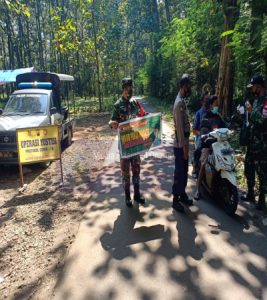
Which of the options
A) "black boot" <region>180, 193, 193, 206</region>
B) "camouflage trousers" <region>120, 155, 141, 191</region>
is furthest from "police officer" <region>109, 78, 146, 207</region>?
"black boot" <region>180, 193, 193, 206</region>

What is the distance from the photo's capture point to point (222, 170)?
493 centimetres

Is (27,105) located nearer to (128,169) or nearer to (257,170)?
(128,169)

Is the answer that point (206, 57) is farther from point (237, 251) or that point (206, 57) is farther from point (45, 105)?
point (237, 251)

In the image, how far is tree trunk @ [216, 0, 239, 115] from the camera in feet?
31.8

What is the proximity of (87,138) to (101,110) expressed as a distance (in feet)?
34.5

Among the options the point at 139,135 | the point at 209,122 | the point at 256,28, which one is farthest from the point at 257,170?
Answer: the point at 256,28

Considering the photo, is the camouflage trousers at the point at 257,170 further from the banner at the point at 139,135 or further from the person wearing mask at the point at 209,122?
the banner at the point at 139,135

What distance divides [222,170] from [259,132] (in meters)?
0.82

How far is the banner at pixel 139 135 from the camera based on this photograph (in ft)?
17.0

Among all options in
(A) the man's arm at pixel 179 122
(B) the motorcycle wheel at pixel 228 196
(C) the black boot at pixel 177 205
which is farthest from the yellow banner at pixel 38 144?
(B) the motorcycle wheel at pixel 228 196

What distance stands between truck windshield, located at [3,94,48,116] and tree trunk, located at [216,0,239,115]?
18.8 feet

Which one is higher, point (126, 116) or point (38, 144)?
point (126, 116)

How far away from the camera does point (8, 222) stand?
521 cm

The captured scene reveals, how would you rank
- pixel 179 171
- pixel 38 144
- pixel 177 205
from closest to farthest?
pixel 179 171, pixel 177 205, pixel 38 144
